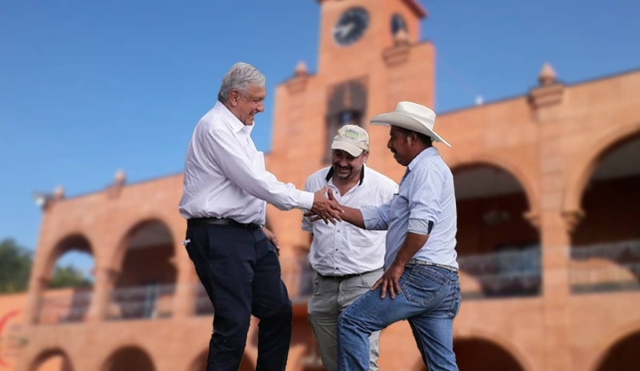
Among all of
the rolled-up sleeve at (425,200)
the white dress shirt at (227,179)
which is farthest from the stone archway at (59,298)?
the rolled-up sleeve at (425,200)

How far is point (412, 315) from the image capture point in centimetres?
384

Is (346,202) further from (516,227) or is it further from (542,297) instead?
(516,227)

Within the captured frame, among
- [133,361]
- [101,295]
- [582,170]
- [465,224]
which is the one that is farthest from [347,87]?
[133,361]

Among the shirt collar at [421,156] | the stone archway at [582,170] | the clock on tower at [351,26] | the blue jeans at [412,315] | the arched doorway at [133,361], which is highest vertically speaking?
the clock on tower at [351,26]

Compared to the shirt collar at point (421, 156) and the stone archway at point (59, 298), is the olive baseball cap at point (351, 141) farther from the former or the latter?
the stone archway at point (59, 298)

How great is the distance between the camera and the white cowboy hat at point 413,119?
13.2 feet

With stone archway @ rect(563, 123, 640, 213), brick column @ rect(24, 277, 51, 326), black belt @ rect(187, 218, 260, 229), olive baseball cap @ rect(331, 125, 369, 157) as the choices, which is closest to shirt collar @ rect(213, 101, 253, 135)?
black belt @ rect(187, 218, 260, 229)

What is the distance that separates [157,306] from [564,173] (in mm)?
12800

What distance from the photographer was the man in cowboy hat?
3781mm

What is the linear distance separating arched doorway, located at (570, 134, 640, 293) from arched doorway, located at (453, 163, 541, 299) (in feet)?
3.39

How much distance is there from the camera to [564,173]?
14578mm

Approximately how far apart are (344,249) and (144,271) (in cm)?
2249

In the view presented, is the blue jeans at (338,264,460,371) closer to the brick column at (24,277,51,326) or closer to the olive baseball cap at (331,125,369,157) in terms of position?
the olive baseball cap at (331,125,369,157)

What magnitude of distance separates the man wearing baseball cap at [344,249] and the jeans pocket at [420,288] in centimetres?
115
